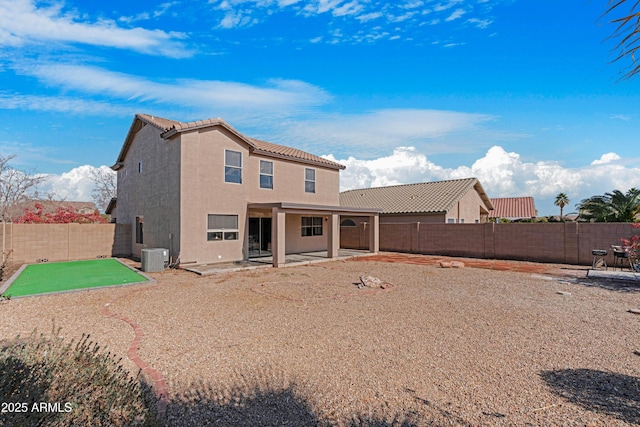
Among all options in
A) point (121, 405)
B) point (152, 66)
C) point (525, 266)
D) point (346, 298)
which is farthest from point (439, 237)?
point (121, 405)

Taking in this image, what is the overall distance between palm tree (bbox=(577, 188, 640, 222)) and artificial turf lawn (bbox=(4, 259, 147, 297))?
22140mm

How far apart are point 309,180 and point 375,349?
48.0 feet

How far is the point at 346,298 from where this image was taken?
880cm

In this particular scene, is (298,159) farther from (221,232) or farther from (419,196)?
(419,196)

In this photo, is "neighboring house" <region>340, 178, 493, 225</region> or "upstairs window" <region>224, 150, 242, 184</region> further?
→ "neighboring house" <region>340, 178, 493, 225</region>

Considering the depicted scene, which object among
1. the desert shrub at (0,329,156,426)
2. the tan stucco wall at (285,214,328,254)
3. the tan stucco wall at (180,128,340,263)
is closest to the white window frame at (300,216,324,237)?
the tan stucco wall at (285,214,328,254)

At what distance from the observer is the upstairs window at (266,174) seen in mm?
16989

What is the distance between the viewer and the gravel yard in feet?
11.8

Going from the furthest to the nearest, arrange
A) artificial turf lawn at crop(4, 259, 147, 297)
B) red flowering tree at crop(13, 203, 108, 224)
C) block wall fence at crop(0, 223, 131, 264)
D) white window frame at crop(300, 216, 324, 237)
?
white window frame at crop(300, 216, 324, 237) → red flowering tree at crop(13, 203, 108, 224) → block wall fence at crop(0, 223, 131, 264) → artificial turf lawn at crop(4, 259, 147, 297)

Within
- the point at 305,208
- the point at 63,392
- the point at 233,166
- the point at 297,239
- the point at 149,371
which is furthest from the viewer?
the point at 297,239

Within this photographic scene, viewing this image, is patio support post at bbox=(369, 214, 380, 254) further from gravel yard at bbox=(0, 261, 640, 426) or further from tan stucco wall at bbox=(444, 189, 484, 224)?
gravel yard at bbox=(0, 261, 640, 426)

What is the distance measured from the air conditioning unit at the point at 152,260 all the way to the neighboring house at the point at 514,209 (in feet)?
123

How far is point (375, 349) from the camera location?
5289 millimetres

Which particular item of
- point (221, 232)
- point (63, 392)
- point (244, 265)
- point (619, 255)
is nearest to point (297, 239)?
point (221, 232)
